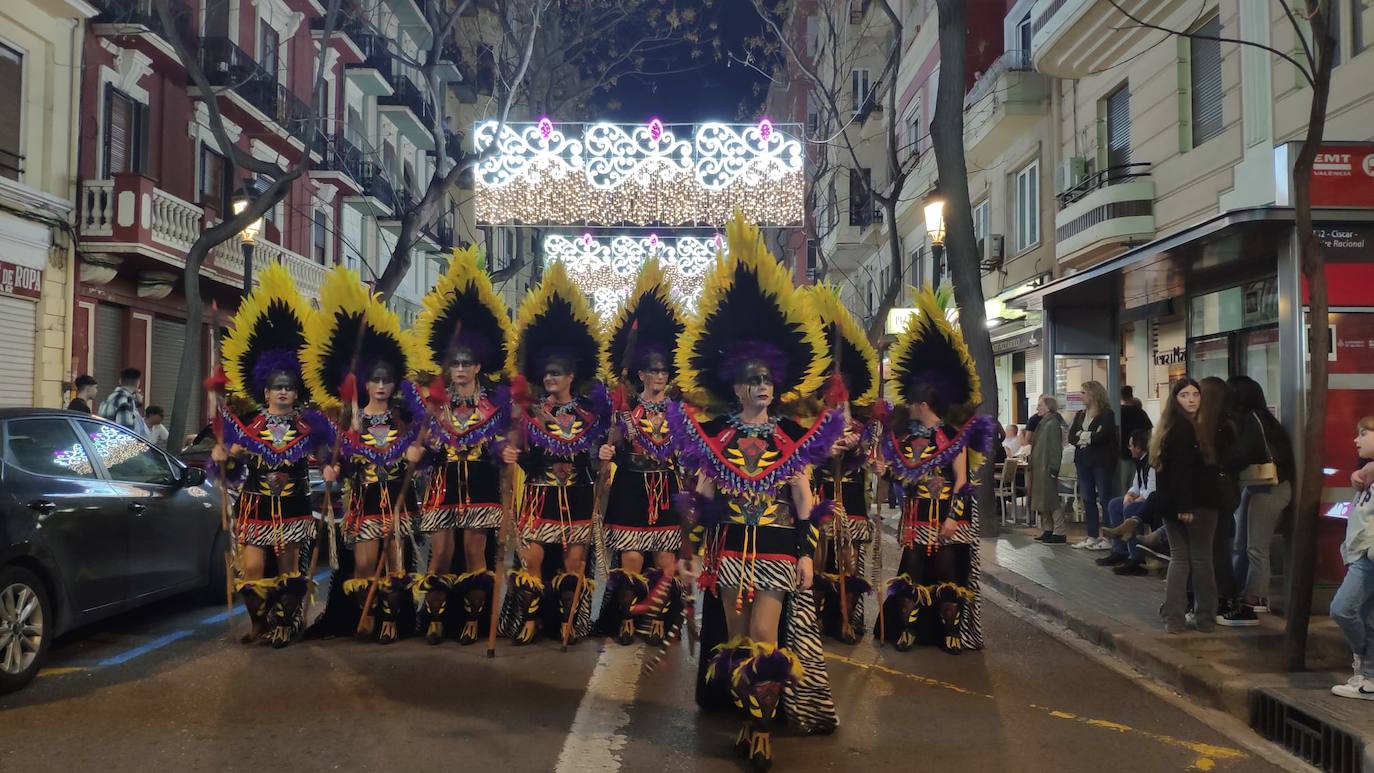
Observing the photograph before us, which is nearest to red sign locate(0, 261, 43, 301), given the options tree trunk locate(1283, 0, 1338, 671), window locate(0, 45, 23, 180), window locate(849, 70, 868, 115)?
window locate(0, 45, 23, 180)

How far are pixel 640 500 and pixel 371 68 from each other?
86.1 feet

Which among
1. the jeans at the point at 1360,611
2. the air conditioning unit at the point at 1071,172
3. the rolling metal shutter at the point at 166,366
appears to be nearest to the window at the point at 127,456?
the jeans at the point at 1360,611

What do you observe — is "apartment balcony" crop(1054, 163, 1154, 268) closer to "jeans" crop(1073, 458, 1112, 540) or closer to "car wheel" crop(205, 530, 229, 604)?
"jeans" crop(1073, 458, 1112, 540)

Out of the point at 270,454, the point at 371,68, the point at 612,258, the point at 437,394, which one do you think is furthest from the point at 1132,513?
the point at 371,68

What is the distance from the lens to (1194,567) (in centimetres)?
753

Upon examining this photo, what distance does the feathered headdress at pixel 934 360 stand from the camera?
7.47 metres

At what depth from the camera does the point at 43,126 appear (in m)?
17.5

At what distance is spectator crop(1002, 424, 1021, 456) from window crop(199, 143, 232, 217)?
52.5ft

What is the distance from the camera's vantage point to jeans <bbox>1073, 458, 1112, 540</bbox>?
39.4 ft

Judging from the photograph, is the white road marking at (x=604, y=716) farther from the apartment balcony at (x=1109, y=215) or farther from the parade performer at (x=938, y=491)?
the apartment balcony at (x=1109, y=215)

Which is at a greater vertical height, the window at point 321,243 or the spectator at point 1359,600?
the window at point 321,243

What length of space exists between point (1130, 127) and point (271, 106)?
17497 mm

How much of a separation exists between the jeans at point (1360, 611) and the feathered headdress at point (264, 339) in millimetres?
6608

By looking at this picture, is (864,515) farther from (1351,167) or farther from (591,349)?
(1351,167)
